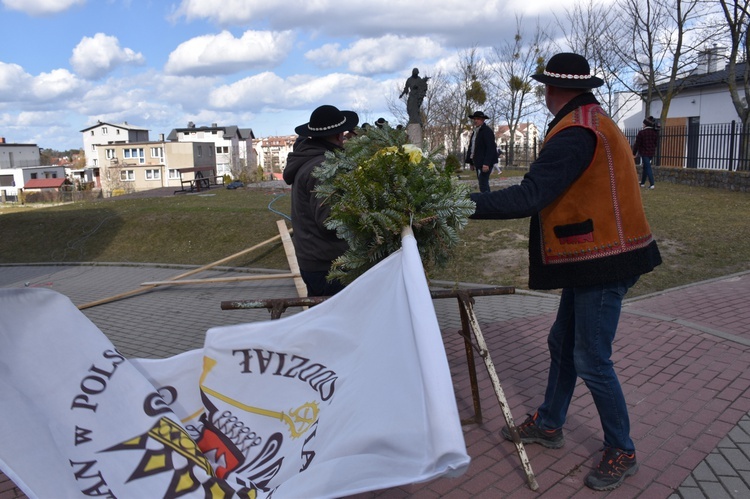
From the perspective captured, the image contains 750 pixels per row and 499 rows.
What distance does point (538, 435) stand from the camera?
4043mm

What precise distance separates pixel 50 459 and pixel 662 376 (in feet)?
14.6

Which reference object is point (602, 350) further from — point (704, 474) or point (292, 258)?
Answer: point (292, 258)

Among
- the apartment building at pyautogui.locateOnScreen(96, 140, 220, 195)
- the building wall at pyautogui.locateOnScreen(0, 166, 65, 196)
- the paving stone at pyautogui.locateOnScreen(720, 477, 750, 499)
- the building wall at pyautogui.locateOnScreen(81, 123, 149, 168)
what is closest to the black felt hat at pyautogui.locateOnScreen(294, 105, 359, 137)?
the paving stone at pyautogui.locateOnScreen(720, 477, 750, 499)

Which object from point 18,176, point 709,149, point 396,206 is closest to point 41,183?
point 18,176

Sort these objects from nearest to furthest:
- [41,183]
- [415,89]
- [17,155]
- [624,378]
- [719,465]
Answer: [719,465] < [624,378] < [415,89] < [41,183] < [17,155]

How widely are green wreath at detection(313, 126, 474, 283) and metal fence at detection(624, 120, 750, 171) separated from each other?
1611 centimetres

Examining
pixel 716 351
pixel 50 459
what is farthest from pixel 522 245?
pixel 50 459

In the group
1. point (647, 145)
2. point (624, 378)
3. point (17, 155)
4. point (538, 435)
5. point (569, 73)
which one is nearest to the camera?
point (569, 73)

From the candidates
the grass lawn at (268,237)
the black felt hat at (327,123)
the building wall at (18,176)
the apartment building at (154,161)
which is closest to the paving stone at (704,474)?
the black felt hat at (327,123)

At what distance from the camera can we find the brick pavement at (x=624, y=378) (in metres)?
3.63

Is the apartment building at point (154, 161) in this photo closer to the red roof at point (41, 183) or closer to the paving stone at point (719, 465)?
the red roof at point (41, 183)

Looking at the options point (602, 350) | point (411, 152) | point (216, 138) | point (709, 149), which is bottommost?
point (602, 350)

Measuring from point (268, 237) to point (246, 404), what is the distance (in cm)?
985

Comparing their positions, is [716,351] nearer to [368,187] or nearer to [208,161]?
[368,187]
